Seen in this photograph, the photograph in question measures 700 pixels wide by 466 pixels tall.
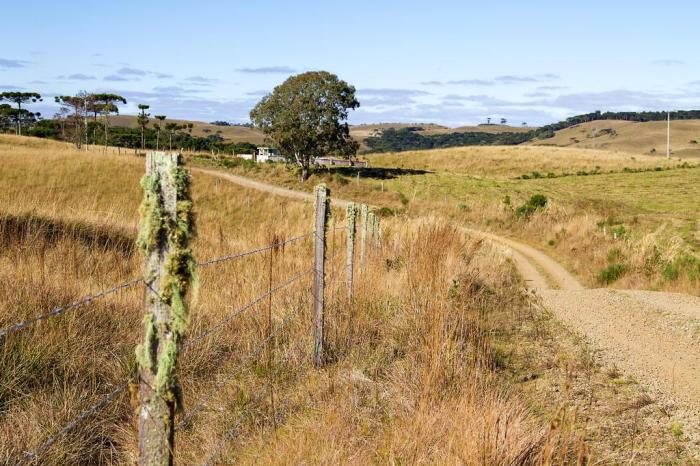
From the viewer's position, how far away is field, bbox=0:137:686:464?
407 centimetres

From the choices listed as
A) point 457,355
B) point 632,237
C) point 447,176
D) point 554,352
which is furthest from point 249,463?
point 447,176

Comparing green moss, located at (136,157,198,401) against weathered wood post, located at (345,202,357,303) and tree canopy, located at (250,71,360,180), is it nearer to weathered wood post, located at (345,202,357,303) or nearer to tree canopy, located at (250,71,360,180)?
weathered wood post, located at (345,202,357,303)

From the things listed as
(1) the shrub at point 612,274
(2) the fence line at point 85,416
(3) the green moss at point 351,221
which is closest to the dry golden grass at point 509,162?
(1) the shrub at point 612,274

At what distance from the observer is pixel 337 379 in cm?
537

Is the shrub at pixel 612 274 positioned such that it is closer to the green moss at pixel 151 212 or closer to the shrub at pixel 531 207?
the shrub at pixel 531 207

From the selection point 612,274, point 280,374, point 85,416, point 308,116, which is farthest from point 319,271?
point 308,116

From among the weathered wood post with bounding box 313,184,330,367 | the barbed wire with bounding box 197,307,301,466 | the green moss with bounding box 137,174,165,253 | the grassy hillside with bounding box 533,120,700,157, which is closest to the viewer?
the green moss with bounding box 137,174,165,253

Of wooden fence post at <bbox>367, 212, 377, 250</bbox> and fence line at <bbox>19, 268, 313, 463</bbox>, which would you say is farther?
wooden fence post at <bbox>367, 212, 377, 250</bbox>

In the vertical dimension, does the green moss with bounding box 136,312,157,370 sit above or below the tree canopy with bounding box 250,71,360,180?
below

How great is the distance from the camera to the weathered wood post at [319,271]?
236 inches

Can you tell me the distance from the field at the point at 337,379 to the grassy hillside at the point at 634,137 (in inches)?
4739

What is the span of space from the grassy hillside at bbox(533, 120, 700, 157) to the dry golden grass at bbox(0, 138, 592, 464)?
121010 mm

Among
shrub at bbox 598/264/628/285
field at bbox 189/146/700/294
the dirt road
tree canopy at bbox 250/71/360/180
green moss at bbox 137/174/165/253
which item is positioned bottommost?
shrub at bbox 598/264/628/285

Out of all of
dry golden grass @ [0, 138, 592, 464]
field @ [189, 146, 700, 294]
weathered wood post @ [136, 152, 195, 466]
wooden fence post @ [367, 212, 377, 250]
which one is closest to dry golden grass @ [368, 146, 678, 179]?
field @ [189, 146, 700, 294]
